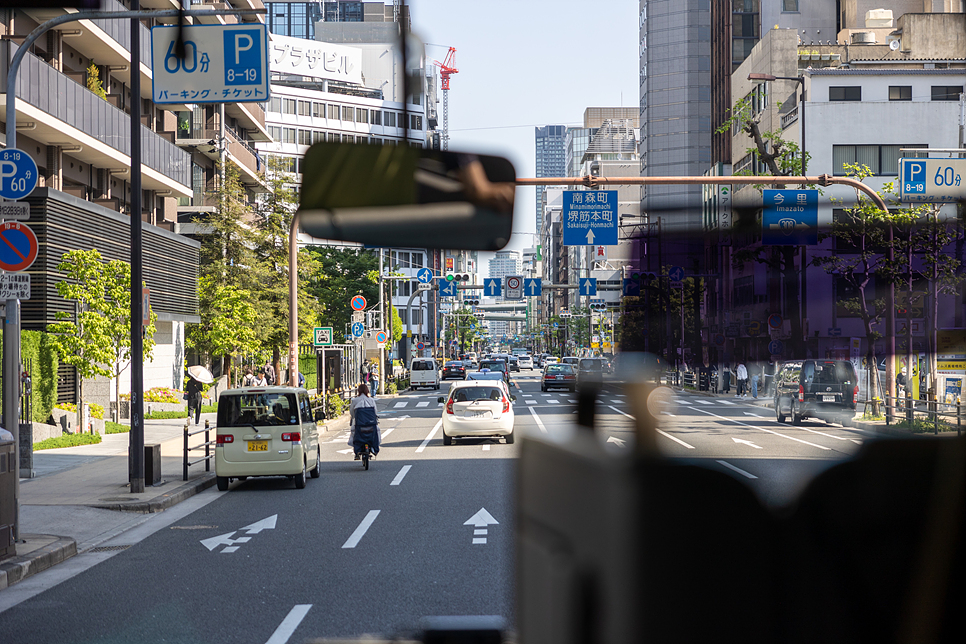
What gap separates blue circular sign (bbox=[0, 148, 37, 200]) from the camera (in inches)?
492

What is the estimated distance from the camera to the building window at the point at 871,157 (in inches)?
145

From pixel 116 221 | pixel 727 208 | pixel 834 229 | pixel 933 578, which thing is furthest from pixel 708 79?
pixel 116 221

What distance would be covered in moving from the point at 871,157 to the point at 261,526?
10156 mm

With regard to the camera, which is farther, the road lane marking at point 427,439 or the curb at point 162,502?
the road lane marking at point 427,439

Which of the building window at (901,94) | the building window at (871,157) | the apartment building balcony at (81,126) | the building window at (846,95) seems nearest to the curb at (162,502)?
the apartment building balcony at (81,126)

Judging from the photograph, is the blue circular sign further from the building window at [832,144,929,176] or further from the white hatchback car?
the white hatchback car

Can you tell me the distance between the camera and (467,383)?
2341 centimetres

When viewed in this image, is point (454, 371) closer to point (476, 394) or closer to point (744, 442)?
point (476, 394)

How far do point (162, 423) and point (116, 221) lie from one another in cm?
647

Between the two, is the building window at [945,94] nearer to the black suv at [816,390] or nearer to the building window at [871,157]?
the building window at [871,157]

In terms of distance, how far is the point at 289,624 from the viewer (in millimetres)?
7402

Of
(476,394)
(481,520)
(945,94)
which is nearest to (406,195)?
(481,520)

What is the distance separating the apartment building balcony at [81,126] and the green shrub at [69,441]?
7.53 m

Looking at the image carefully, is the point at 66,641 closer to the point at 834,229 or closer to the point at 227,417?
the point at 834,229
